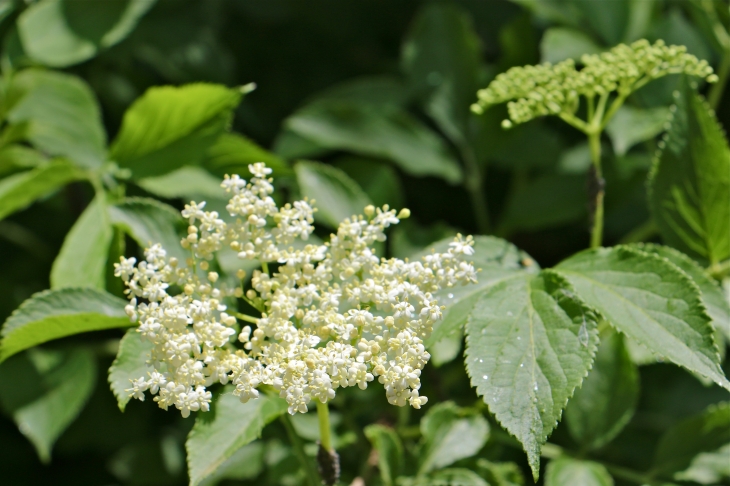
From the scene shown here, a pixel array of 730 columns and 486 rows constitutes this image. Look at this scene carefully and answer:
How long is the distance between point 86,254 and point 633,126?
1566 mm

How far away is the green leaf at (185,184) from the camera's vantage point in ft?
6.64

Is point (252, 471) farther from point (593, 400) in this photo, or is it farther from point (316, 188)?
point (593, 400)

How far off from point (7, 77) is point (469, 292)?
4.88 feet

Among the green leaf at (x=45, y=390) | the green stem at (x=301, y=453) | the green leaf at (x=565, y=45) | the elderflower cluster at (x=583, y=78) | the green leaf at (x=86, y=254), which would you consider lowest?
the green leaf at (x=45, y=390)

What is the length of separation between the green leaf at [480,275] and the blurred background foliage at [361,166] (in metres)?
0.33

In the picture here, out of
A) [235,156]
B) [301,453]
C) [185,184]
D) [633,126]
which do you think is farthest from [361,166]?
[301,453]

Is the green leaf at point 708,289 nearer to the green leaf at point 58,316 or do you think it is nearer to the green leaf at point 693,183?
the green leaf at point 693,183

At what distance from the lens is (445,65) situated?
2451 millimetres

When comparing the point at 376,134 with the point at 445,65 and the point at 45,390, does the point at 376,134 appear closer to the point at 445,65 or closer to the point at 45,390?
the point at 445,65

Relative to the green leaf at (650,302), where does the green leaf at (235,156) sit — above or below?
below

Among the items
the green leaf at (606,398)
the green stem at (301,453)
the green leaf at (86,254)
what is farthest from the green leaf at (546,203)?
the green leaf at (86,254)

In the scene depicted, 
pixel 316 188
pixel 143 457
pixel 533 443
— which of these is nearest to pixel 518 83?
pixel 316 188

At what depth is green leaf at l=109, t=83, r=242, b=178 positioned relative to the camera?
198 centimetres

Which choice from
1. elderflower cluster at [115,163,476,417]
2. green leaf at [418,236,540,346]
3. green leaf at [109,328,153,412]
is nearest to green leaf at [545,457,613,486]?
green leaf at [418,236,540,346]
